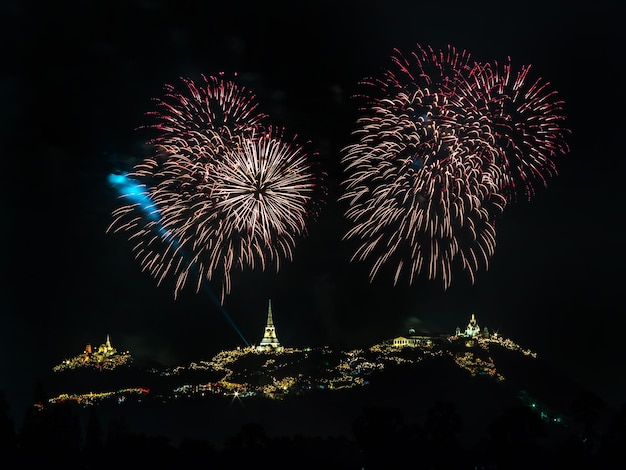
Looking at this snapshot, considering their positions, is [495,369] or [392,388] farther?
[495,369]

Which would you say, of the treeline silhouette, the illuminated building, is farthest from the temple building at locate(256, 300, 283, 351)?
the treeline silhouette

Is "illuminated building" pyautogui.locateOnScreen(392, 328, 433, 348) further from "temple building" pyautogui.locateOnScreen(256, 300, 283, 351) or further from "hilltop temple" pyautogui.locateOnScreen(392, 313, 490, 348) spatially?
"temple building" pyautogui.locateOnScreen(256, 300, 283, 351)

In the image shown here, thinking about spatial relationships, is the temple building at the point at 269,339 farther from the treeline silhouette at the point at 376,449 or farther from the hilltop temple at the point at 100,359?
the treeline silhouette at the point at 376,449

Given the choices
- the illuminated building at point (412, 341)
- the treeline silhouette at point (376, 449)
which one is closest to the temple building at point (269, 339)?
the illuminated building at point (412, 341)

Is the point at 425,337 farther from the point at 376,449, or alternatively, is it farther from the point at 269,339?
the point at 376,449

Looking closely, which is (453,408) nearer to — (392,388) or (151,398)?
(392,388)

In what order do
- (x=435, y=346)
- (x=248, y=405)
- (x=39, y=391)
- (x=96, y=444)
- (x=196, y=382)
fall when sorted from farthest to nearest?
1. (x=435, y=346)
2. (x=196, y=382)
3. (x=248, y=405)
4. (x=39, y=391)
5. (x=96, y=444)

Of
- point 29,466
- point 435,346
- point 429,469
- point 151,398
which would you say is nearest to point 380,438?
point 429,469
